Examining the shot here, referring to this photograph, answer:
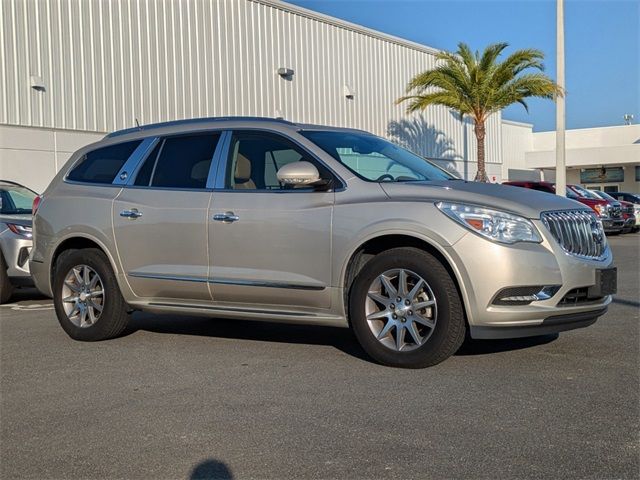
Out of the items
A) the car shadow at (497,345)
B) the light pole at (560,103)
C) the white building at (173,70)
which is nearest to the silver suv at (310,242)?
the car shadow at (497,345)

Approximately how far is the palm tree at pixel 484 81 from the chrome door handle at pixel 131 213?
20300 mm

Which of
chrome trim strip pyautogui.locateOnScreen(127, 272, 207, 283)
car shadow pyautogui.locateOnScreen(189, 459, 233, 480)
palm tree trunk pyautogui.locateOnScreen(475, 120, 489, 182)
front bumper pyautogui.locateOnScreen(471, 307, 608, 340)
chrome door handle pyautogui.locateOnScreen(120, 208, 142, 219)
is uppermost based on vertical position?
palm tree trunk pyautogui.locateOnScreen(475, 120, 489, 182)

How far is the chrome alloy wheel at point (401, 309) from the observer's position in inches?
206

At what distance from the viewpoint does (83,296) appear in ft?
22.3

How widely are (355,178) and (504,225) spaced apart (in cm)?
119

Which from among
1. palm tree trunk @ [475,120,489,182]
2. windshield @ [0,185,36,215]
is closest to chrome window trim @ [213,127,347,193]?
windshield @ [0,185,36,215]

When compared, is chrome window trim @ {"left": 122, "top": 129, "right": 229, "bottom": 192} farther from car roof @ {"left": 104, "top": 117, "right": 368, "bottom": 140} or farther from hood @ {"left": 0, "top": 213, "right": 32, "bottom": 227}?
hood @ {"left": 0, "top": 213, "right": 32, "bottom": 227}

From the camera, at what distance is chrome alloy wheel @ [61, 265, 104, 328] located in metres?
6.73

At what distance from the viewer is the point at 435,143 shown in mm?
33500

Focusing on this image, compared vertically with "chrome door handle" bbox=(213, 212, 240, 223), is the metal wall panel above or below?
above

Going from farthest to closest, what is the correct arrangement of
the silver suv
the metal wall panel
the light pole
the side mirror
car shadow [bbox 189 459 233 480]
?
1. the light pole
2. the metal wall panel
3. the side mirror
4. the silver suv
5. car shadow [bbox 189 459 233 480]

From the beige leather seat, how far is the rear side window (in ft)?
3.98

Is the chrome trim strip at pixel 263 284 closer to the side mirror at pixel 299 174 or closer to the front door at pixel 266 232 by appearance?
the front door at pixel 266 232

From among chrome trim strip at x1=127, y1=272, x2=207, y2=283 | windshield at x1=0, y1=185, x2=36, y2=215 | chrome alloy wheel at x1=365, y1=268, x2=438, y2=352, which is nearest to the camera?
chrome alloy wheel at x1=365, y1=268, x2=438, y2=352
